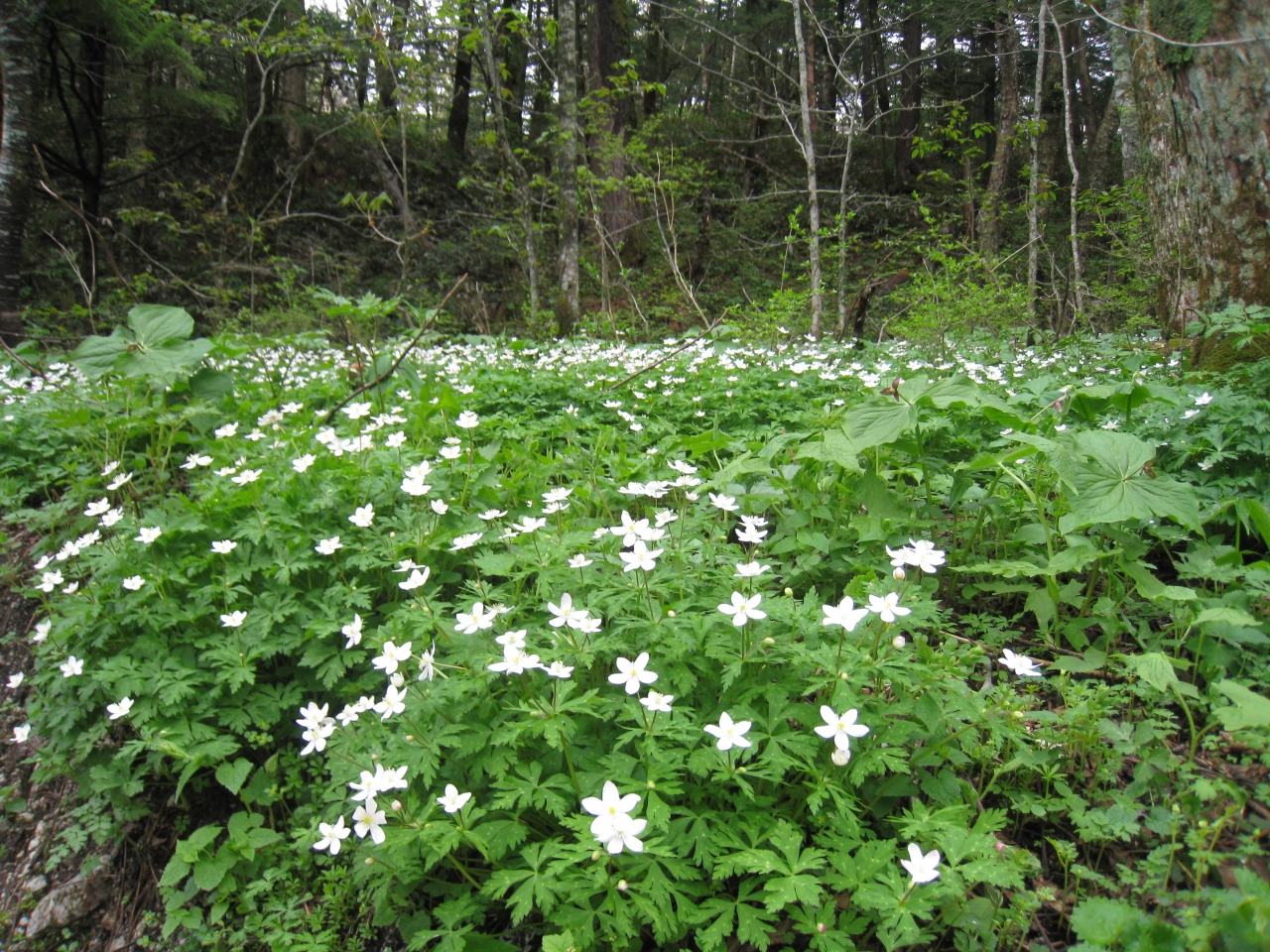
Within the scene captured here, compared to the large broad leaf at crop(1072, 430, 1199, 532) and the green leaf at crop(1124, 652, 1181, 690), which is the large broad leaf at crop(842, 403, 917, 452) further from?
the green leaf at crop(1124, 652, 1181, 690)

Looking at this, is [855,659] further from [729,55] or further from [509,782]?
[729,55]

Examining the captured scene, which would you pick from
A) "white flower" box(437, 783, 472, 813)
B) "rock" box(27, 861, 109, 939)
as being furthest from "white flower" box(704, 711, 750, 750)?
"rock" box(27, 861, 109, 939)

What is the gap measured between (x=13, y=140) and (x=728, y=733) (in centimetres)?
806

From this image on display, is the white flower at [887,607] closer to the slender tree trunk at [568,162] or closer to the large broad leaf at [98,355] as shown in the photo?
the large broad leaf at [98,355]

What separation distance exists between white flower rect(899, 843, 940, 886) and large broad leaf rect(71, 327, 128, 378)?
4471 mm

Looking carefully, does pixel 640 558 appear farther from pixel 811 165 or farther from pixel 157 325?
pixel 811 165

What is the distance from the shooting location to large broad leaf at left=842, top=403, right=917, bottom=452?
242 cm

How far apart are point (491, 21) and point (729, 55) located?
42.7ft

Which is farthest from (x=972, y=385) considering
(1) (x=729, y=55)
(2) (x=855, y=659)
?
(1) (x=729, y=55)

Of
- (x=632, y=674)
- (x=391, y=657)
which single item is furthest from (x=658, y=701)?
(x=391, y=657)

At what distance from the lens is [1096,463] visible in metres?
2.27

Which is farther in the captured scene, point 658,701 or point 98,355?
point 98,355

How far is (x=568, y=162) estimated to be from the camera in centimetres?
880

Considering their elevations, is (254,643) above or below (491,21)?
below
